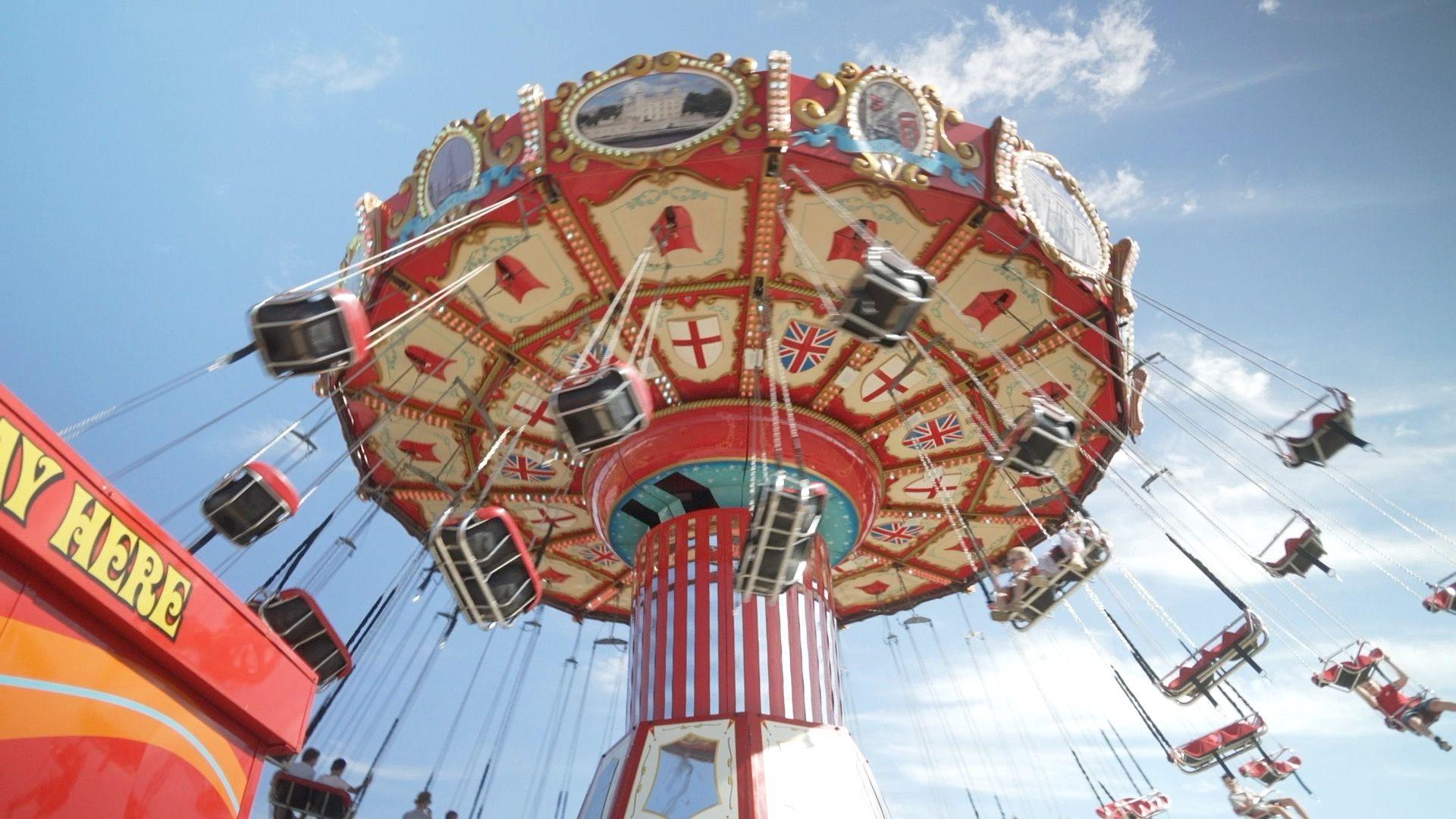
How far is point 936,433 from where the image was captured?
11.0 meters

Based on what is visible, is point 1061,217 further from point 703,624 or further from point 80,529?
point 80,529

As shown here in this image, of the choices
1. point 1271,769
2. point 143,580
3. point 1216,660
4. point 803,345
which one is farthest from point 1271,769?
point 143,580

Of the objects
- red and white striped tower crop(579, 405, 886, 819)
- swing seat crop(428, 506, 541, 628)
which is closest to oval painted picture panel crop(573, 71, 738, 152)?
swing seat crop(428, 506, 541, 628)

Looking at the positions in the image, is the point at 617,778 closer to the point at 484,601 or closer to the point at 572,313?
the point at 484,601

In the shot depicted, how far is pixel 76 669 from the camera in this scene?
12.3ft

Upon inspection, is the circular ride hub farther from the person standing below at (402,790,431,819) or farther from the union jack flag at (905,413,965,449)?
the person standing below at (402,790,431,819)

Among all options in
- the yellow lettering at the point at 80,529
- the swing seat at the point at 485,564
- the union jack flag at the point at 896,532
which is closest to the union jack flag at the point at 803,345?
the union jack flag at the point at 896,532

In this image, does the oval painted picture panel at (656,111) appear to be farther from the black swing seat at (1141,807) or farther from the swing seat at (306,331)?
the black swing seat at (1141,807)

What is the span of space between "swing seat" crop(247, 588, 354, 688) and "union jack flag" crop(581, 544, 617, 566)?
4322 mm

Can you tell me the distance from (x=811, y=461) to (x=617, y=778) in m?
3.99

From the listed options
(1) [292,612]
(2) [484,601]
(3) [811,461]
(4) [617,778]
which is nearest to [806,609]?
(3) [811,461]

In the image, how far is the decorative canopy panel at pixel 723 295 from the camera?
7.96 metres

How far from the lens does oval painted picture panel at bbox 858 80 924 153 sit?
7.96 meters

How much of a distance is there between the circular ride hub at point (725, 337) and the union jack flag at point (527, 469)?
0.05m
